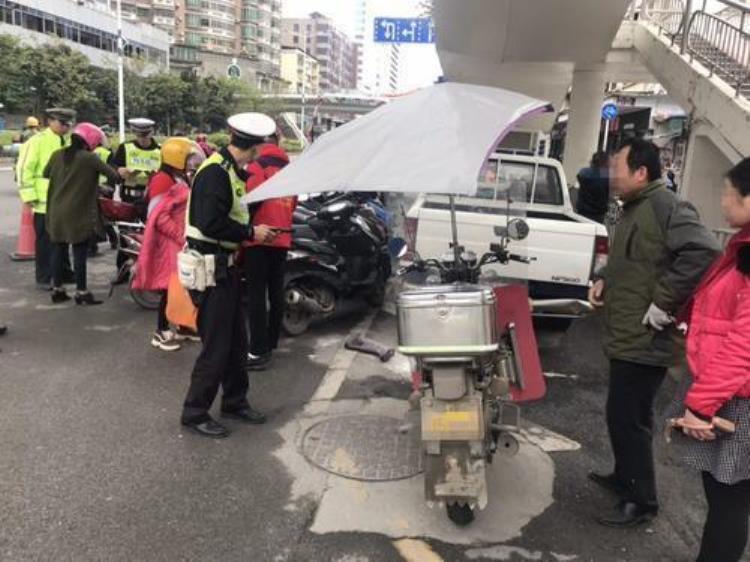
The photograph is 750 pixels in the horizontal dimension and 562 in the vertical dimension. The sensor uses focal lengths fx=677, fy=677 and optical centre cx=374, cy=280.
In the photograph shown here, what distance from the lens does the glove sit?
10.2ft

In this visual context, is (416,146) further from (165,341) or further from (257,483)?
(165,341)

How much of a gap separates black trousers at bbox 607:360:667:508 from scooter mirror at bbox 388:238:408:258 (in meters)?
1.28

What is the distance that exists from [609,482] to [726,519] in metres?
1.09

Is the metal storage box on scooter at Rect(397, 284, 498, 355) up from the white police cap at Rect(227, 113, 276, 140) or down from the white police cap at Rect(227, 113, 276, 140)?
down

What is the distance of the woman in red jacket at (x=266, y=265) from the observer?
534 cm

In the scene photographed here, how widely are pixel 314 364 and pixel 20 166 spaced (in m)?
4.57

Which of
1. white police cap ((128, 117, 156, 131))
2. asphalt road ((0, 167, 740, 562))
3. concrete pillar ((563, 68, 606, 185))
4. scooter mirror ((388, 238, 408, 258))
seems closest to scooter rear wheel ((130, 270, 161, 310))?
asphalt road ((0, 167, 740, 562))

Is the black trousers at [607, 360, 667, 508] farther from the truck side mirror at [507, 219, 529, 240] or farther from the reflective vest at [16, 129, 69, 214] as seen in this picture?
the reflective vest at [16, 129, 69, 214]

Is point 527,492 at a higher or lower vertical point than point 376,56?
lower

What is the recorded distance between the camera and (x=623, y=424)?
342 cm

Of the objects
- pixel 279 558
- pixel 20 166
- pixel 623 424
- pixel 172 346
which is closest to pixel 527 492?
pixel 623 424

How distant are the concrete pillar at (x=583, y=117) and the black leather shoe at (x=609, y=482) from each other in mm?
11712

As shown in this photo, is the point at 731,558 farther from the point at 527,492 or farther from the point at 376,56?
the point at 376,56

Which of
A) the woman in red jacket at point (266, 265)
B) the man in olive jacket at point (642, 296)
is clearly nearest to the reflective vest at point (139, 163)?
the woman in red jacket at point (266, 265)
